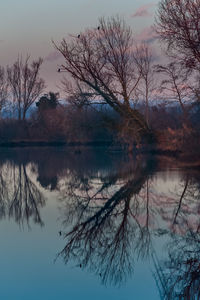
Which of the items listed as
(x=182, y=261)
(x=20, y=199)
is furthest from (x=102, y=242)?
(x=20, y=199)

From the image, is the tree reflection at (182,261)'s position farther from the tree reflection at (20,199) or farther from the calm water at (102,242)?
the tree reflection at (20,199)

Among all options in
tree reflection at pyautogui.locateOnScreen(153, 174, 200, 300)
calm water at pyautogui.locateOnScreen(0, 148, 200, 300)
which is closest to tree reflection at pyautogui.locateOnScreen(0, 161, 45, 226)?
calm water at pyautogui.locateOnScreen(0, 148, 200, 300)

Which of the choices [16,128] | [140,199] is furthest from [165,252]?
[16,128]

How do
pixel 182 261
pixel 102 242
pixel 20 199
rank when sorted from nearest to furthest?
pixel 182 261 → pixel 102 242 → pixel 20 199

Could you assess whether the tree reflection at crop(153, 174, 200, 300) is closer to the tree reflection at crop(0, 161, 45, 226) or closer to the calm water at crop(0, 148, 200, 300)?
the calm water at crop(0, 148, 200, 300)

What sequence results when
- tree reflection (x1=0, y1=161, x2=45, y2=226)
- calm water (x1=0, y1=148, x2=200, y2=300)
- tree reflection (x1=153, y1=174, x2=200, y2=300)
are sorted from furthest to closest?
tree reflection (x1=0, y1=161, x2=45, y2=226) → calm water (x1=0, y1=148, x2=200, y2=300) → tree reflection (x1=153, y1=174, x2=200, y2=300)

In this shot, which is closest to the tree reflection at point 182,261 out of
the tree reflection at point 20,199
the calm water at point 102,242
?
the calm water at point 102,242

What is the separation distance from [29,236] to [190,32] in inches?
341

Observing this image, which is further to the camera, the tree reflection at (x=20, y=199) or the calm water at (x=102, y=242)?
the tree reflection at (x=20, y=199)

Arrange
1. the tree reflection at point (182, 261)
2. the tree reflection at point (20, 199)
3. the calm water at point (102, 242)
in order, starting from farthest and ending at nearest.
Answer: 1. the tree reflection at point (20, 199)
2. the calm water at point (102, 242)
3. the tree reflection at point (182, 261)

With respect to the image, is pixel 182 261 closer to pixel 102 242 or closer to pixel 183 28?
pixel 102 242

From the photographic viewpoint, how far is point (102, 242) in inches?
209

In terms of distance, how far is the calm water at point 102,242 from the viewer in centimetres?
386

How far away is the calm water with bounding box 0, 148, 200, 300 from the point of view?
3.86 metres
